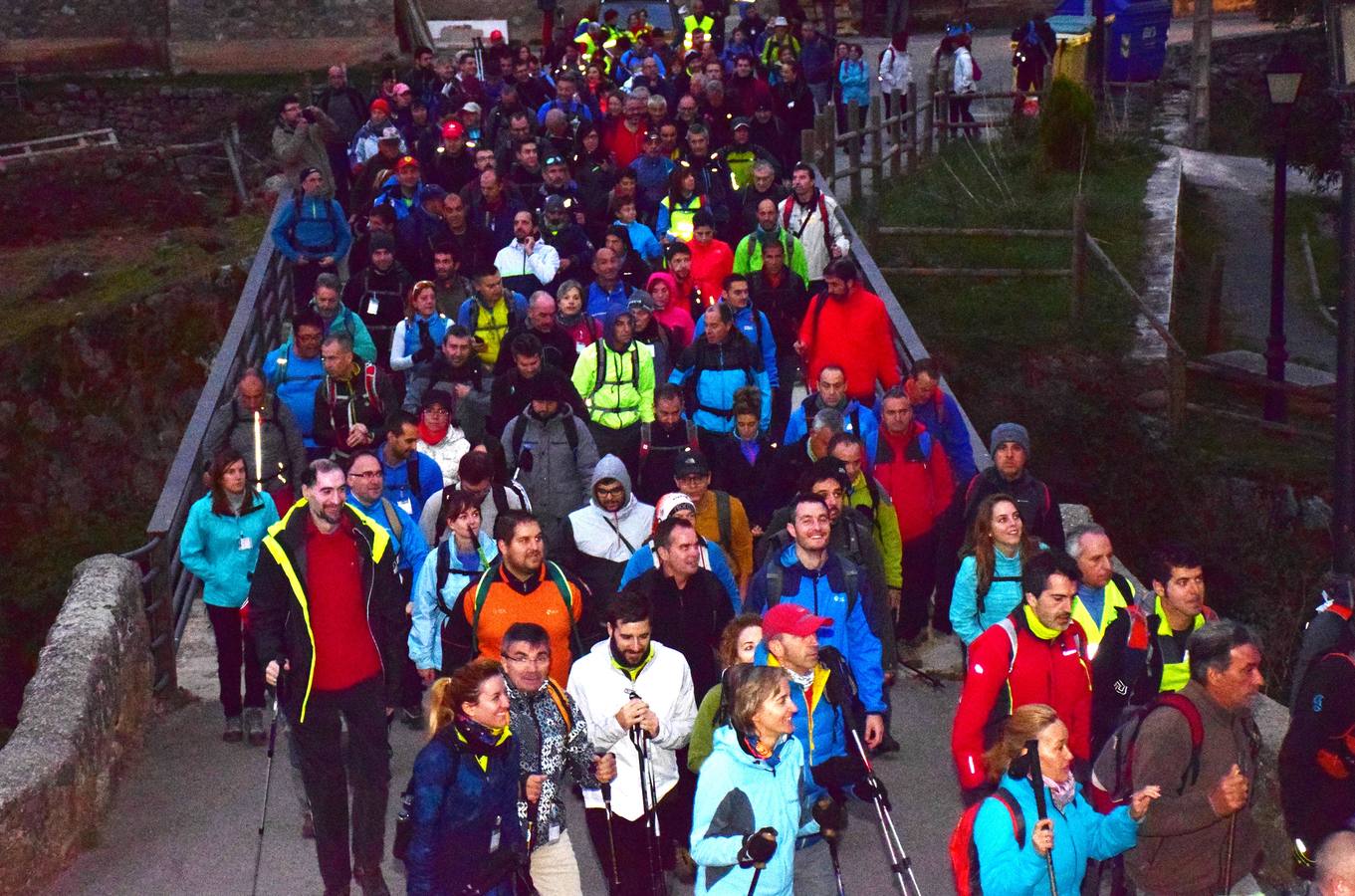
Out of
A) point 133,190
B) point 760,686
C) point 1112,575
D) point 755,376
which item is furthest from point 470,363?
point 133,190

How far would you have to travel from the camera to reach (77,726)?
28.2ft

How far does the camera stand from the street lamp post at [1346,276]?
9.80 m

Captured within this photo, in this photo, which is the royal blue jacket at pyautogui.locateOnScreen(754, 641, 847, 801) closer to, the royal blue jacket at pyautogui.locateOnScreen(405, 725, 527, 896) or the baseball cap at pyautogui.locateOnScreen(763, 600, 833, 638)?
the baseball cap at pyautogui.locateOnScreen(763, 600, 833, 638)

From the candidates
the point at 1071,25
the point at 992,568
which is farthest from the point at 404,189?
the point at 1071,25

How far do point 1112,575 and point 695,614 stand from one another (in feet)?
5.65

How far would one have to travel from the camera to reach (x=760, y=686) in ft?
21.0

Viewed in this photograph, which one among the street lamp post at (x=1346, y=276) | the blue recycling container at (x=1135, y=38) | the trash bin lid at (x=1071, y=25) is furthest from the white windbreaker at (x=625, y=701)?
the blue recycling container at (x=1135, y=38)

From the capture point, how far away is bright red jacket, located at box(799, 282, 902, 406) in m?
12.3

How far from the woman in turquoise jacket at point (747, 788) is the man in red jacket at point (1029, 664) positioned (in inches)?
34.4

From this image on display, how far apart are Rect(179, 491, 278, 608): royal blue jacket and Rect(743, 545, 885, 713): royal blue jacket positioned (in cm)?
281

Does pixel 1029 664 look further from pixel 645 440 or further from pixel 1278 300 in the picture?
pixel 1278 300

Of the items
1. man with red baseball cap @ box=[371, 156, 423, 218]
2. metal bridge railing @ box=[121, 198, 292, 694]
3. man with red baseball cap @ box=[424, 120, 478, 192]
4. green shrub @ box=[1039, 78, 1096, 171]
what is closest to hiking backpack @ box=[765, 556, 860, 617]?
metal bridge railing @ box=[121, 198, 292, 694]

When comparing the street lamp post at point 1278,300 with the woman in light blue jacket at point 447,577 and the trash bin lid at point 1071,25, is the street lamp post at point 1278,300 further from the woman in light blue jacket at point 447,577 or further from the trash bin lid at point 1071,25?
the trash bin lid at point 1071,25

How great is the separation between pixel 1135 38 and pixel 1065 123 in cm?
798
